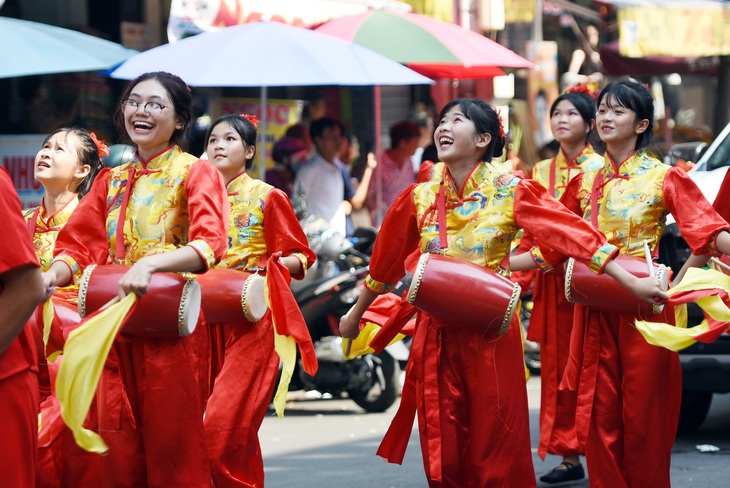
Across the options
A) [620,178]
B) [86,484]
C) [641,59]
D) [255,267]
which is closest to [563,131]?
[620,178]

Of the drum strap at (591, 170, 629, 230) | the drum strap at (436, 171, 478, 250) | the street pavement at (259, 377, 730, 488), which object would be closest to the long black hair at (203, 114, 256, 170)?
the drum strap at (436, 171, 478, 250)

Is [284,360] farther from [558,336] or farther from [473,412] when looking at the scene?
[558,336]

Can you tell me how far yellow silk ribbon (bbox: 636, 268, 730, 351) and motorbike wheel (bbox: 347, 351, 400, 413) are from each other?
13.5 ft

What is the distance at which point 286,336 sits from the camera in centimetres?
564

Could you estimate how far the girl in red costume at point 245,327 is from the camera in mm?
5766

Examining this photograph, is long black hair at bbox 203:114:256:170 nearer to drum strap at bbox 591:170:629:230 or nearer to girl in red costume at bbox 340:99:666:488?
girl in red costume at bbox 340:99:666:488

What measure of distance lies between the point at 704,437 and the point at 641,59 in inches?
452

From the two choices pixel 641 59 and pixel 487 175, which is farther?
pixel 641 59

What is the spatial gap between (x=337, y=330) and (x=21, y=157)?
2.66 metres

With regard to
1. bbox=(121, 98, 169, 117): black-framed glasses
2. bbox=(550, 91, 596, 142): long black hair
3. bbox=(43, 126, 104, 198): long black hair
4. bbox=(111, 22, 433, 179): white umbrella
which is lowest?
bbox=(43, 126, 104, 198): long black hair

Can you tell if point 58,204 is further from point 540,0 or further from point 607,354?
point 540,0

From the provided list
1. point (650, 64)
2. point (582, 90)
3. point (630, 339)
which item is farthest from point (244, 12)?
point (650, 64)

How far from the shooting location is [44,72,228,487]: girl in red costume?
4867 millimetres

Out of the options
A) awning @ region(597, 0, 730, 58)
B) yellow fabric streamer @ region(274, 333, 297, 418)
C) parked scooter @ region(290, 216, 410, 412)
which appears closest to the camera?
yellow fabric streamer @ region(274, 333, 297, 418)
